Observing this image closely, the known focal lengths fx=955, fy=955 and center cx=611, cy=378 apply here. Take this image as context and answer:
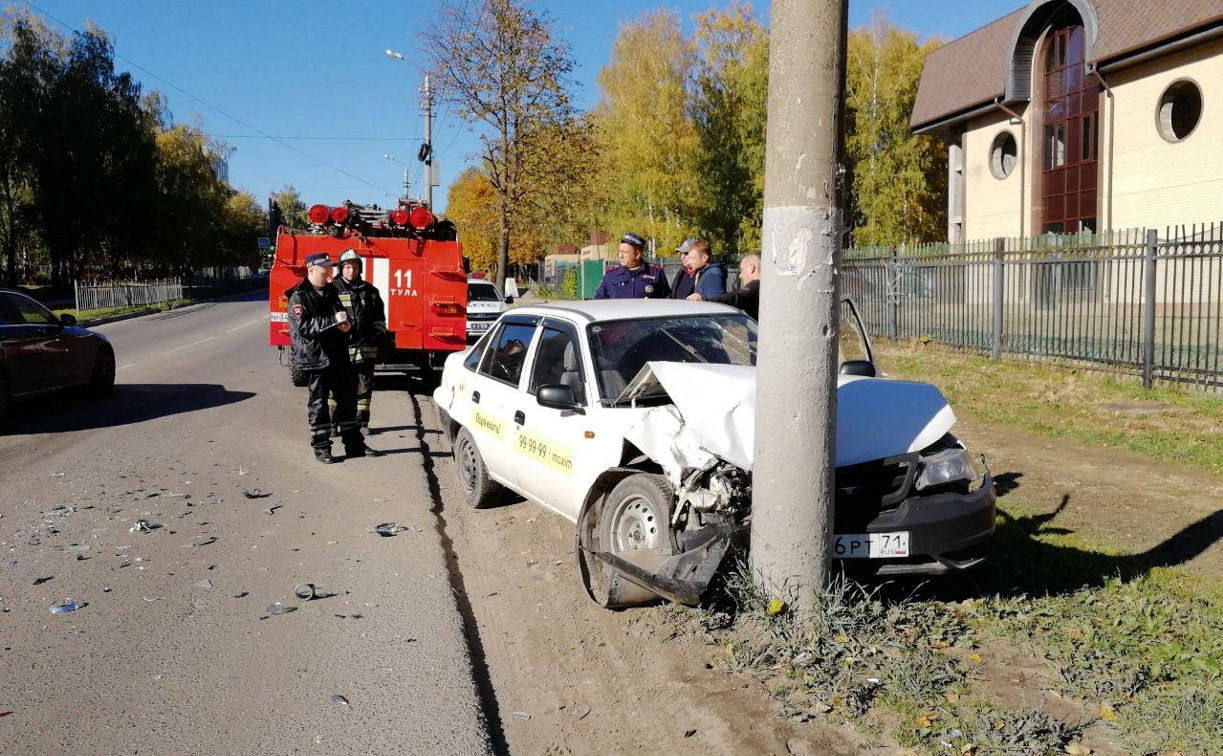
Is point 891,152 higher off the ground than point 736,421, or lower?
higher

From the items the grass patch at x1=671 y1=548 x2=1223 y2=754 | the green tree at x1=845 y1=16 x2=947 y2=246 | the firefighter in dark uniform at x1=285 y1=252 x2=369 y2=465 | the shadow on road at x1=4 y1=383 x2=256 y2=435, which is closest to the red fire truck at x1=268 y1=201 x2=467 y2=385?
the shadow on road at x1=4 y1=383 x2=256 y2=435

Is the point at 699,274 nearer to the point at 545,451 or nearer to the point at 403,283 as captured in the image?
the point at 545,451

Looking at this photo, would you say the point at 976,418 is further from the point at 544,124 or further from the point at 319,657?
the point at 544,124

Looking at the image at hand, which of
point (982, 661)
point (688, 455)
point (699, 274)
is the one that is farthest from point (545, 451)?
point (699, 274)

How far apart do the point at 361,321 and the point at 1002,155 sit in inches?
986

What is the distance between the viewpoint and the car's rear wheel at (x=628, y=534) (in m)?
4.44

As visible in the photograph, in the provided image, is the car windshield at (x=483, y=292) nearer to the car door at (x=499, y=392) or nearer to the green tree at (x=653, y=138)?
the car door at (x=499, y=392)

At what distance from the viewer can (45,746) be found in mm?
3449

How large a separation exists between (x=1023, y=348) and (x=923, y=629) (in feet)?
38.2

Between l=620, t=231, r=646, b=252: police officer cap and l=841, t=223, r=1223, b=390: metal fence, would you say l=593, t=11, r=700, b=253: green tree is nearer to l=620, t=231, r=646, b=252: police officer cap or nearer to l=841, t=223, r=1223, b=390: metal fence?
l=841, t=223, r=1223, b=390: metal fence

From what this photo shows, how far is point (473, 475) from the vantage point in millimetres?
7016

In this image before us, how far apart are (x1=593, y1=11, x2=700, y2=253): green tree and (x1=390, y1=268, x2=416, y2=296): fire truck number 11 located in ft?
80.7

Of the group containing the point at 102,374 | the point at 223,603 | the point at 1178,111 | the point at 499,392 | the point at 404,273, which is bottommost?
the point at 223,603

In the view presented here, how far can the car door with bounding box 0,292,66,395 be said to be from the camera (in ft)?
33.8
